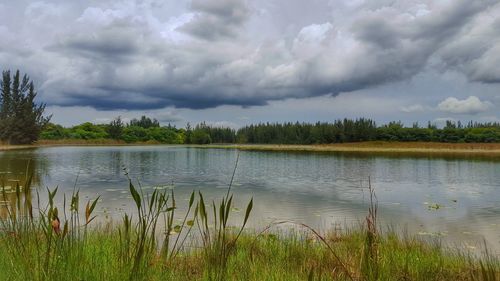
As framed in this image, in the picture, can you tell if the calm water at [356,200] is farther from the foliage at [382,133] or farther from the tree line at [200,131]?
the foliage at [382,133]

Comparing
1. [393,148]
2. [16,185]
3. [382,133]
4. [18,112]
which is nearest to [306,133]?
[382,133]

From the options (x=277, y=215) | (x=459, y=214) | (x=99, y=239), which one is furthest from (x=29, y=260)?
(x=459, y=214)

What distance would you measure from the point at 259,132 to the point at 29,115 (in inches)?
3788

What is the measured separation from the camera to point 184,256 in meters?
5.49

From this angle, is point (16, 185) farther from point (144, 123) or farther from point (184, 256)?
point (144, 123)

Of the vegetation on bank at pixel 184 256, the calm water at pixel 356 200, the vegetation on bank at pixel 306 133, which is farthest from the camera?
the vegetation on bank at pixel 306 133

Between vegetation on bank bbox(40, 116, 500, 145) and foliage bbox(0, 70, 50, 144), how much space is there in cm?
2704

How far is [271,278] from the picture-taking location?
370 centimetres

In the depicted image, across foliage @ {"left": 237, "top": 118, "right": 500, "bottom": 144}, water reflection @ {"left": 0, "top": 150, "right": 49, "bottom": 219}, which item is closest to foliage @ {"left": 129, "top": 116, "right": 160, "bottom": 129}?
foliage @ {"left": 237, "top": 118, "right": 500, "bottom": 144}

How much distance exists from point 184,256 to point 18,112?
76104mm

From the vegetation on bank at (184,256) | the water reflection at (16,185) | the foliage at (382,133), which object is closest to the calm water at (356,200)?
the water reflection at (16,185)

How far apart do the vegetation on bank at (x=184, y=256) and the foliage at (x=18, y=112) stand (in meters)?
70.0

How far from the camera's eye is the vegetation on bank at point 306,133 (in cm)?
11068

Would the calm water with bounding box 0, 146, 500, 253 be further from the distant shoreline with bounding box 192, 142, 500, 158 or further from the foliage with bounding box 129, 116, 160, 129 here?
the foliage with bounding box 129, 116, 160, 129
